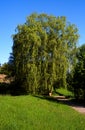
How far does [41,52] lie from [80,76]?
7.16 metres

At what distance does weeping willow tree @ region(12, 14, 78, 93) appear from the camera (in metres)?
48.2

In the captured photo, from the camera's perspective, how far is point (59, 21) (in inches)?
1981

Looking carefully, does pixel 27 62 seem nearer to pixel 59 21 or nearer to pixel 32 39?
pixel 32 39

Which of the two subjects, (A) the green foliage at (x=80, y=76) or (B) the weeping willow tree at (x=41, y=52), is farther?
(B) the weeping willow tree at (x=41, y=52)

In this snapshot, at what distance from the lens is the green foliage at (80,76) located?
146ft

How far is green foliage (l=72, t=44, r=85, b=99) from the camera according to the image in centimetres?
4450

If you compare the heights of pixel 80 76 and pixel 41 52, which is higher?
pixel 41 52

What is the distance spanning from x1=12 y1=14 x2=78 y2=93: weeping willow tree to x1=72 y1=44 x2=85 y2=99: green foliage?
2.68 meters

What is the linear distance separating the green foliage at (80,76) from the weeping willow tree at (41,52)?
2.68 meters

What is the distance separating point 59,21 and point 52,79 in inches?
317

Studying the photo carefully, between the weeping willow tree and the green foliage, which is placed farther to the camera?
the weeping willow tree

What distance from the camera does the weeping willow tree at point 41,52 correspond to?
48156mm

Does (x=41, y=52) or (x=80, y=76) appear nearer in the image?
(x=80, y=76)

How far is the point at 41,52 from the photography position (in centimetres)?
4894
